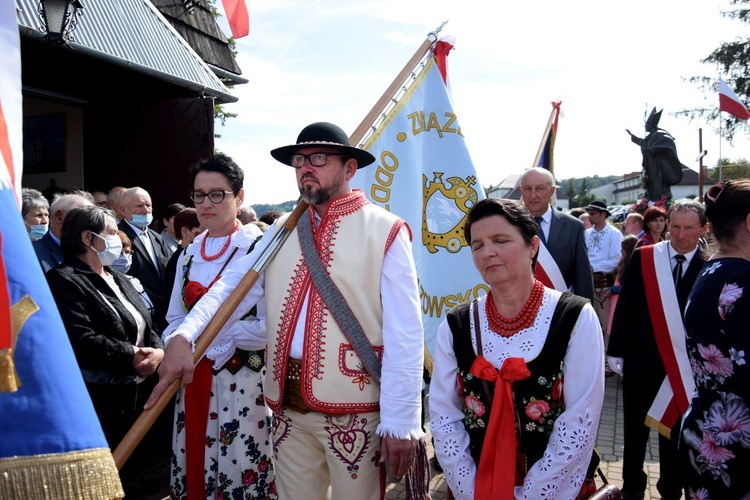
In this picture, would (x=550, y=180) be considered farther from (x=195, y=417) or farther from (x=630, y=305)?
(x=195, y=417)

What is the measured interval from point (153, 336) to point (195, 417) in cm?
80

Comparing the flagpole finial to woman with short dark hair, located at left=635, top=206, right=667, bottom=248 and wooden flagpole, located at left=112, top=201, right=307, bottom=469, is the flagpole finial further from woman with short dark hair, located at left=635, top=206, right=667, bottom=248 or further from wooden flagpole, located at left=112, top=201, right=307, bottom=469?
woman with short dark hair, located at left=635, top=206, right=667, bottom=248

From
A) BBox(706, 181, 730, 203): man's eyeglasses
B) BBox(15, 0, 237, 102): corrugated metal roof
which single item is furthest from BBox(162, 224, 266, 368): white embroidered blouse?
BBox(15, 0, 237, 102): corrugated metal roof

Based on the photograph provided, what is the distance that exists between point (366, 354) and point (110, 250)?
178cm

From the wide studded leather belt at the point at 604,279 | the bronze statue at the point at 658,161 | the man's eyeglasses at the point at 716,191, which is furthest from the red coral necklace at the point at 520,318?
the bronze statue at the point at 658,161

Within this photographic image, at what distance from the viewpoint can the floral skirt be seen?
9.60 feet

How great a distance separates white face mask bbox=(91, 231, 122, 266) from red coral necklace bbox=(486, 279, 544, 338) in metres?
2.19

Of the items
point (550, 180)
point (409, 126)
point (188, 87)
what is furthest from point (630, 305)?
point (188, 87)

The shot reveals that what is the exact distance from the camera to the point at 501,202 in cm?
218

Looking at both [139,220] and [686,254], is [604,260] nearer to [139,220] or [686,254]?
[686,254]

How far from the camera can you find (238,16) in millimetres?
4461

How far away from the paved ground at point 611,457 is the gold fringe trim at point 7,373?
321 centimetres

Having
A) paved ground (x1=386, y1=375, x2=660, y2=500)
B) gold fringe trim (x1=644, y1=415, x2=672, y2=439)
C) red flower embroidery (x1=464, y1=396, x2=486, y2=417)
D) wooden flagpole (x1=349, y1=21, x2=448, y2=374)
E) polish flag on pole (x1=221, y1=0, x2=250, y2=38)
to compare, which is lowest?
paved ground (x1=386, y1=375, x2=660, y2=500)

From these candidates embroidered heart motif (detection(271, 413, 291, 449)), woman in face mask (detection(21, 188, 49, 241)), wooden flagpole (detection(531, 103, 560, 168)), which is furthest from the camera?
wooden flagpole (detection(531, 103, 560, 168))
